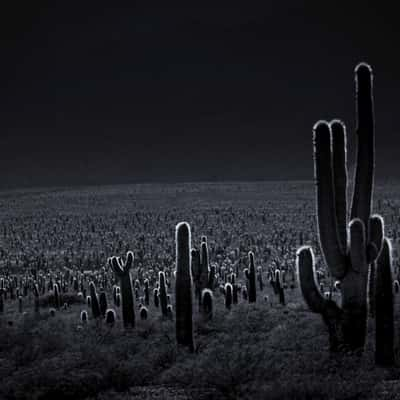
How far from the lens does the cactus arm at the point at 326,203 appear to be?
10.6 metres

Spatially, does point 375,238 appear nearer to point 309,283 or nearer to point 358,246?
point 358,246

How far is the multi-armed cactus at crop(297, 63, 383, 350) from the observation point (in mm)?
10547

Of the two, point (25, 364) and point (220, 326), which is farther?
point (220, 326)

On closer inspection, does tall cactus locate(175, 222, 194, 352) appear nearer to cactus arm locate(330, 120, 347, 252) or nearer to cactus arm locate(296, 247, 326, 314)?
cactus arm locate(296, 247, 326, 314)

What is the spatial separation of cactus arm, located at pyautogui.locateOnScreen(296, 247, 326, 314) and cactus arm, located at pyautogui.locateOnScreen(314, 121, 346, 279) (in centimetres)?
35

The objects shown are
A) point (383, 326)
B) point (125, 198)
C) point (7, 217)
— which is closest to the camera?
point (383, 326)

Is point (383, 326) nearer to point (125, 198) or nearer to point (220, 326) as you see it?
point (220, 326)

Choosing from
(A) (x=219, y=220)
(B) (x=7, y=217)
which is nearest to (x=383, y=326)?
(A) (x=219, y=220)

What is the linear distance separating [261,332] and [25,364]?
637 centimetres

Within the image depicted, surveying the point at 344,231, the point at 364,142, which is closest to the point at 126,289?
the point at 344,231

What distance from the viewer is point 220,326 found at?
16062 mm

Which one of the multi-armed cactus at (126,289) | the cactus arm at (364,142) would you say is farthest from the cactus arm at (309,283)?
the multi-armed cactus at (126,289)

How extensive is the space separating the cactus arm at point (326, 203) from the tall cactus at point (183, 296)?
375 centimetres

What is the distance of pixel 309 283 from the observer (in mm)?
10594
